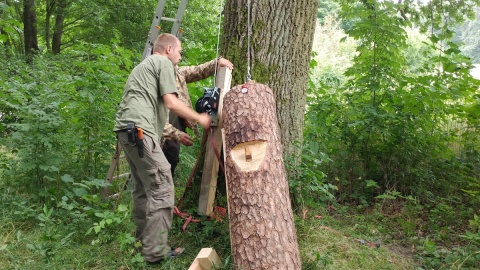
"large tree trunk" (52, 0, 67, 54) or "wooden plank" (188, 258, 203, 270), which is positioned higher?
"large tree trunk" (52, 0, 67, 54)

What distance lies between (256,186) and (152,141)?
3.26 ft

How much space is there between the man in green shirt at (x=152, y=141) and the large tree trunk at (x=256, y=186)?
45 cm

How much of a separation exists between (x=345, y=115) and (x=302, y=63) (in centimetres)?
186

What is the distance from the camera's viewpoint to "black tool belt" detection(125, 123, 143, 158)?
3.38m

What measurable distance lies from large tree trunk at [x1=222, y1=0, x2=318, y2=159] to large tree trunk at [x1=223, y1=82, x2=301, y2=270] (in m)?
0.46

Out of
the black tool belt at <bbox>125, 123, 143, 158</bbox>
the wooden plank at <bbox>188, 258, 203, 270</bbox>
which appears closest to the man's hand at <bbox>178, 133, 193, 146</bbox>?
the black tool belt at <bbox>125, 123, 143, 158</bbox>

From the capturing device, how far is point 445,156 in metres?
5.62

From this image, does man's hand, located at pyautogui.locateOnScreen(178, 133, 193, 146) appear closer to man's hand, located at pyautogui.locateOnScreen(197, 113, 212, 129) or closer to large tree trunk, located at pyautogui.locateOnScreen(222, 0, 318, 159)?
man's hand, located at pyautogui.locateOnScreen(197, 113, 212, 129)

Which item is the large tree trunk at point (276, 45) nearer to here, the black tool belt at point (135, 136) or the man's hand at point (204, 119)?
the man's hand at point (204, 119)

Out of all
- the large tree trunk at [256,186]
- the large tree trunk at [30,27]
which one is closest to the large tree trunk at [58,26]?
the large tree trunk at [30,27]

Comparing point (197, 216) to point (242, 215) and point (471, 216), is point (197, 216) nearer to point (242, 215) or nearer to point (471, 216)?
point (242, 215)

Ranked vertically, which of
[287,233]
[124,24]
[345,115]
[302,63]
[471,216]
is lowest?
[471,216]

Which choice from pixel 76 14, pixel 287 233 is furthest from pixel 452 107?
pixel 76 14

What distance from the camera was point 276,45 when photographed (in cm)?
407
